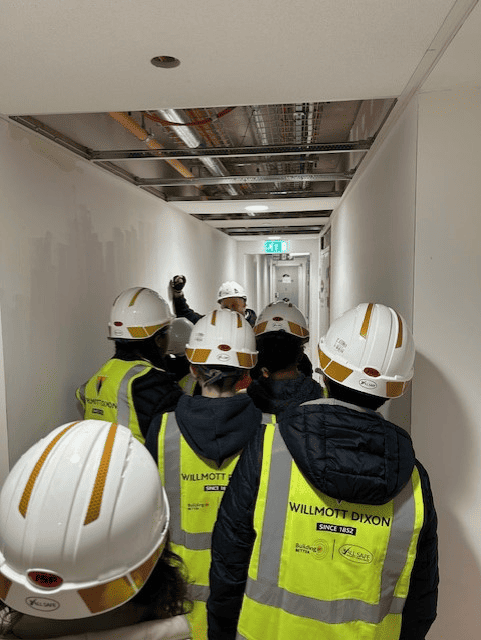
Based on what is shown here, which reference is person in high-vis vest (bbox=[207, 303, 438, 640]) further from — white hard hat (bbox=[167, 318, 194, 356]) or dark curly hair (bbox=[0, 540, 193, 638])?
white hard hat (bbox=[167, 318, 194, 356])

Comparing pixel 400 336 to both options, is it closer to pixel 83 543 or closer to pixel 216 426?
pixel 216 426

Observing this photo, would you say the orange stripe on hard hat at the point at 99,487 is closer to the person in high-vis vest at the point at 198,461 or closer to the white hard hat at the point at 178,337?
the person in high-vis vest at the point at 198,461

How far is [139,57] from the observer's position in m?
1.54

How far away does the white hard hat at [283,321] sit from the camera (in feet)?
9.46

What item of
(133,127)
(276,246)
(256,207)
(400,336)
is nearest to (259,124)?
(133,127)

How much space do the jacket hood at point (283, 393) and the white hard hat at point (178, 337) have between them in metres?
1.10

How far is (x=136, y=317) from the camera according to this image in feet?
8.02

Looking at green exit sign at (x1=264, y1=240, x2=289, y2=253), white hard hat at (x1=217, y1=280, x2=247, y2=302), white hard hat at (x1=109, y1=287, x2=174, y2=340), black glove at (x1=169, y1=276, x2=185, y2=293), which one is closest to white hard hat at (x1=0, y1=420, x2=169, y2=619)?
white hard hat at (x1=109, y1=287, x2=174, y2=340)

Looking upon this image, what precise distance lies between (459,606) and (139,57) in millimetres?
2439

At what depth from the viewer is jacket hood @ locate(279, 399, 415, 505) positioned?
3.59 ft

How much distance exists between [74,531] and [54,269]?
1.94 meters

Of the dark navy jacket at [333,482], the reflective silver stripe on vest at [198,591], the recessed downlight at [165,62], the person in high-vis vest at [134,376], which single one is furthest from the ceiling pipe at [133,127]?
the reflective silver stripe on vest at [198,591]

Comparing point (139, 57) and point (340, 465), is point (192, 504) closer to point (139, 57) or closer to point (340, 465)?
point (340, 465)

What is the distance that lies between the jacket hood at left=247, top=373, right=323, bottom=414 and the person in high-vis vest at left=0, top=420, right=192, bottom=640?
52.4 inches
